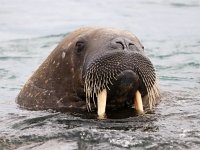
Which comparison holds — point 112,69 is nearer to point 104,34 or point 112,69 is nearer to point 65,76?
point 104,34

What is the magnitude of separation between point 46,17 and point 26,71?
712 centimetres

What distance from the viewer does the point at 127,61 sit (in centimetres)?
672

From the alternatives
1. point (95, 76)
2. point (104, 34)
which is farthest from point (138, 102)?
point (104, 34)

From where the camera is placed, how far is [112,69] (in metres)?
6.75

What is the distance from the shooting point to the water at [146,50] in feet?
20.9

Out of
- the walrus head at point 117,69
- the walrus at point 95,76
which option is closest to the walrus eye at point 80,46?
the walrus at point 95,76

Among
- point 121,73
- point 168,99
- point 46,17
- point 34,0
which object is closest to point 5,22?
point 46,17

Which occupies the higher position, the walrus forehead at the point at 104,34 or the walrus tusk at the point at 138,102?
the walrus forehead at the point at 104,34

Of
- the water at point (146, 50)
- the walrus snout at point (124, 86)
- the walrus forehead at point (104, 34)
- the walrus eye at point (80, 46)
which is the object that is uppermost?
the walrus forehead at point (104, 34)

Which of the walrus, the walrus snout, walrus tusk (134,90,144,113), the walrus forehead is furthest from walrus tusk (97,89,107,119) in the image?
the walrus forehead

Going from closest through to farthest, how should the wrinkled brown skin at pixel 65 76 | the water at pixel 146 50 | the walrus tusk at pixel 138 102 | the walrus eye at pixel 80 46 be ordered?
the water at pixel 146 50
the walrus tusk at pixel 138 102
the wrinkled brown skin at pixel 65 76
the walrus eye at pixel 80 46

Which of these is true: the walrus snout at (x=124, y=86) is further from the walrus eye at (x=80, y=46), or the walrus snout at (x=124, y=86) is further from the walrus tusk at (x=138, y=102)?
the walrus eye at (x=80, y=46)

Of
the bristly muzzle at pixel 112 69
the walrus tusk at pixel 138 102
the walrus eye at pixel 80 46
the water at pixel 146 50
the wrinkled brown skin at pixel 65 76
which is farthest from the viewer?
the walrus eye at pixel 80 46

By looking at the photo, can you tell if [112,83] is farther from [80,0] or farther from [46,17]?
[80,0]
